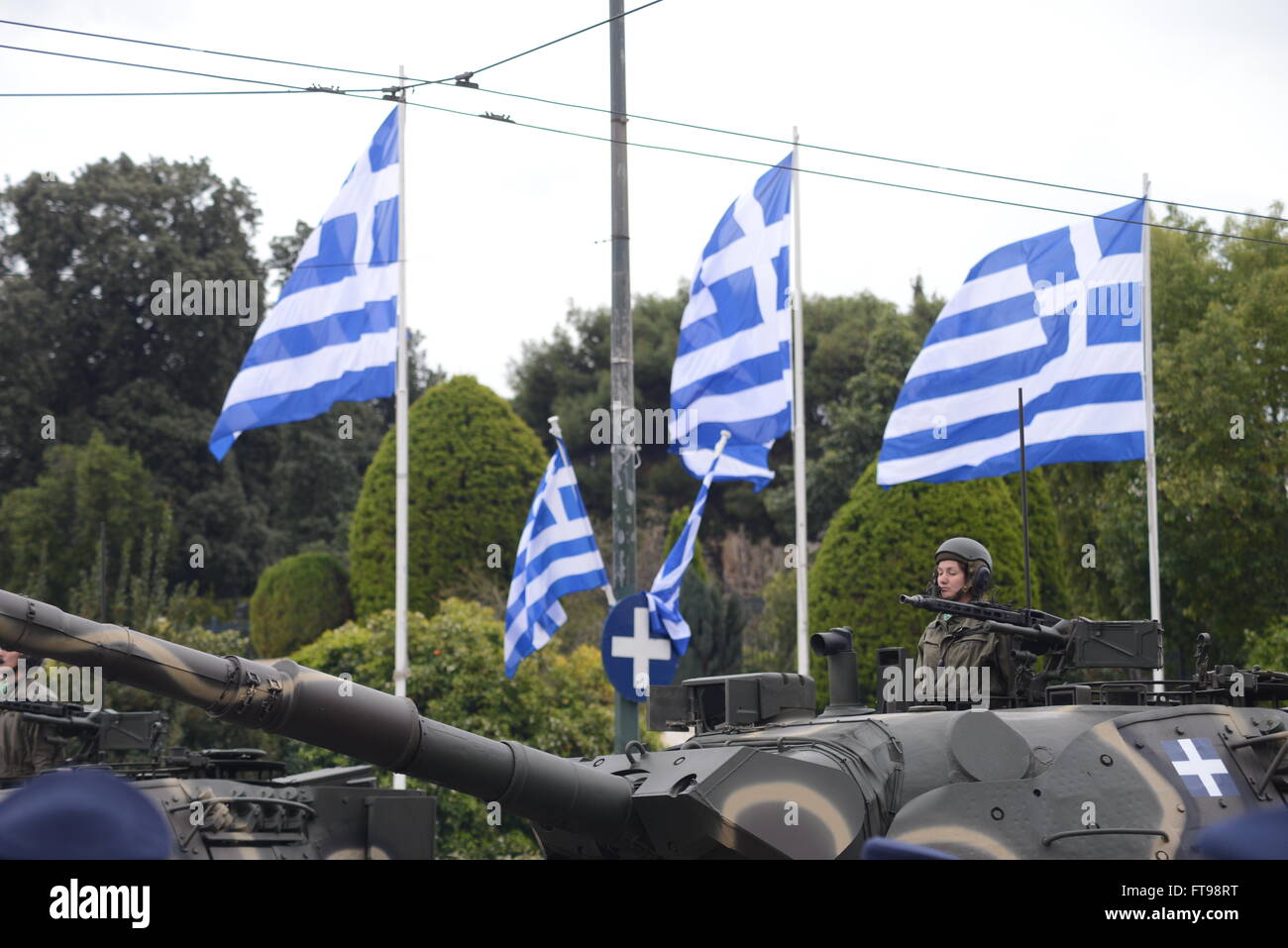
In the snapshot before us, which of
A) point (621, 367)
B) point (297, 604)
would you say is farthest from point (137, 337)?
point (621, 367)

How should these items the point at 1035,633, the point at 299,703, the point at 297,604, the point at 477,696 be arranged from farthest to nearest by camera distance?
the point at 297,604, the point at 477,696, the point at 1035,633, the point at 299,703

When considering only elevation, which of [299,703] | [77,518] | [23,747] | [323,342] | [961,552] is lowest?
[23,747]

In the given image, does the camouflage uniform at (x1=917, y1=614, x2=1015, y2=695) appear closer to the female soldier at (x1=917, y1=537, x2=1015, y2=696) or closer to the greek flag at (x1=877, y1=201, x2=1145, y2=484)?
the female soldier at (x1=917, y1=537, x2=1015, y2=696)

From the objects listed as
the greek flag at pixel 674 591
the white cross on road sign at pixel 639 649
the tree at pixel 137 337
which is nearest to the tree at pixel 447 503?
the tree at pixel 137 337

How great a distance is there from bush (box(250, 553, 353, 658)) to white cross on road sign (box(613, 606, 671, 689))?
1517 centimetres

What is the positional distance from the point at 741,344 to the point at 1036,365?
10.1 ft

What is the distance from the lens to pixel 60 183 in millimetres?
34906

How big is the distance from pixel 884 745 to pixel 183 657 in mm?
3275

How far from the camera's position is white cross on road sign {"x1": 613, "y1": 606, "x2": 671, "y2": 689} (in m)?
12.9

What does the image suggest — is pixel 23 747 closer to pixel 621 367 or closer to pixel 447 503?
pixel 621 367

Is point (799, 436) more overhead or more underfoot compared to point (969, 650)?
more overhead

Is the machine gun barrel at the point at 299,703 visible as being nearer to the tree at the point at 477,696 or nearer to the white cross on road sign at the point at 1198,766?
the white cross on road sign at the point at 1198,766

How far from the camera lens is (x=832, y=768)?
725 cm

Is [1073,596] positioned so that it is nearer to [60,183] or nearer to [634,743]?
[634,743]
